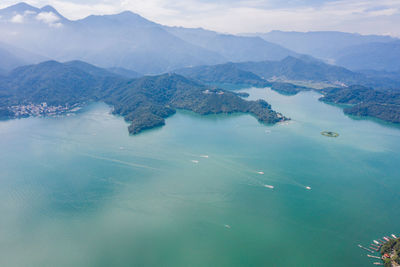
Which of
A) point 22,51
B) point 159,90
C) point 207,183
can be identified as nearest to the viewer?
point 207,183

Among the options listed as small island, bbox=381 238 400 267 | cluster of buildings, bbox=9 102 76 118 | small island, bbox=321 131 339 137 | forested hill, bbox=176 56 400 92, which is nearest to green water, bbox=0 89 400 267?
small island, bbox=381 238 400 267

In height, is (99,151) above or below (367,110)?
below

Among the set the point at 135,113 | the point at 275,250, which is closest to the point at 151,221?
the point at 275,250

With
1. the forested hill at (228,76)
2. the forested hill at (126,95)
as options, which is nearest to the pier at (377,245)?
the forested hill at (126,95)

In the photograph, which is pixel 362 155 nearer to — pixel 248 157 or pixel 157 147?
pixel 248 157

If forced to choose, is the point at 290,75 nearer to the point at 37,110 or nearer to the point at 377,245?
the point at 37,110

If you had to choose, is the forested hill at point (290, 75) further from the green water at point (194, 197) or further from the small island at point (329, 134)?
the green water at point (194, 197)
